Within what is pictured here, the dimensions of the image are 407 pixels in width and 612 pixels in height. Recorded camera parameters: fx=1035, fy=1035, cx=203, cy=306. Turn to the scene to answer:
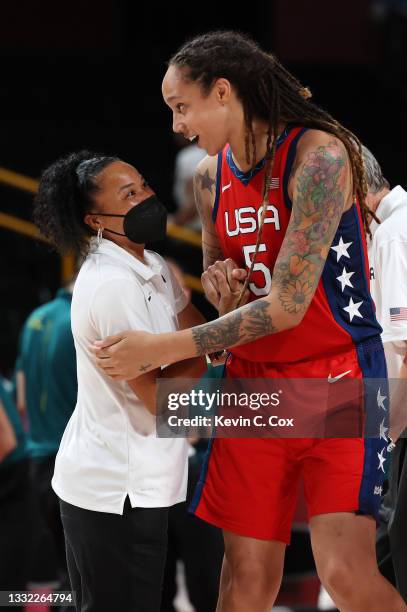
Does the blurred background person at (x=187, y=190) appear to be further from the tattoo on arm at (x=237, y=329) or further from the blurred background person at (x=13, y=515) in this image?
the tattoo on arm at (x=237, y=329)

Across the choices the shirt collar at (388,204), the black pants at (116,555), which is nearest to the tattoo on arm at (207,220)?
the shirt collar at (388,204)

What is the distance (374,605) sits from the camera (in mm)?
2883

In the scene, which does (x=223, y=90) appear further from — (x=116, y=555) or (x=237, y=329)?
(x=116, y=555)

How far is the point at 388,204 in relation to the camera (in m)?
3.69

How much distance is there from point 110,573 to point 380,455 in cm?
86

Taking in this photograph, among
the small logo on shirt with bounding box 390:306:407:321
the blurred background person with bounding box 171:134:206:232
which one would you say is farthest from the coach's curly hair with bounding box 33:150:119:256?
the blurred background person with bounding box 171:134:206:232

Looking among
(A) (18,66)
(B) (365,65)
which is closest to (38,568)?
(A) (18,66)

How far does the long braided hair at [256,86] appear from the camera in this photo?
9.79 ft

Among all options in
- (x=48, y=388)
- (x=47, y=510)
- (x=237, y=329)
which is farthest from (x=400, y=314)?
(x=48, y=388)

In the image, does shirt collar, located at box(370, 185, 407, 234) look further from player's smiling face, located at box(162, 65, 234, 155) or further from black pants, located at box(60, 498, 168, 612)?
black pants, located at box(60, 498, 168, 612)

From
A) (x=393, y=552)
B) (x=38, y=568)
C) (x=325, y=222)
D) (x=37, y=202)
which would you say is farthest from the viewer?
(x=38, y=568)

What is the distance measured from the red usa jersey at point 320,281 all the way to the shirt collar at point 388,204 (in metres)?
0.61

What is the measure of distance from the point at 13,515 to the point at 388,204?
2.23 metres

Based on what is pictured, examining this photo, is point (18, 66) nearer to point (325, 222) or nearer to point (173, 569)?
point (173, 569)
